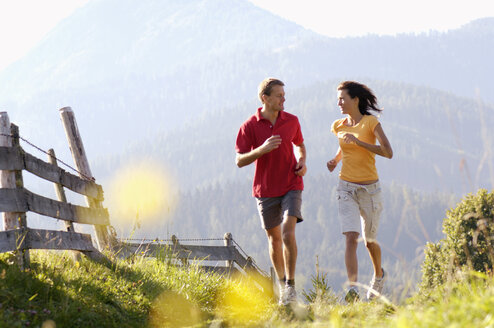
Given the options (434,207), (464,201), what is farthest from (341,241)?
(464,201)

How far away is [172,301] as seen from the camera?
611 centimetres

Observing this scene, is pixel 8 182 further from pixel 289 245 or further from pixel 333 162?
pixel 333 162

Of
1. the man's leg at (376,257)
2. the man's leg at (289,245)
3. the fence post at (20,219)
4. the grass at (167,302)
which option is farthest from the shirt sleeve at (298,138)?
the fence post at (20,219)

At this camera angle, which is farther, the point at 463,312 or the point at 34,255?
the point at 34,255

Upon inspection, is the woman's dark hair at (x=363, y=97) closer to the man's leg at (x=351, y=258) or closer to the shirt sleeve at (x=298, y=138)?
the shirt sleeve at (x=298, y=138)

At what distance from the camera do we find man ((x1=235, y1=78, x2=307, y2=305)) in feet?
20.9

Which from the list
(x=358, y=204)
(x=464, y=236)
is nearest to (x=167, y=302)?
(x=358, y=204)

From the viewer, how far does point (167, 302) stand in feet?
19.8

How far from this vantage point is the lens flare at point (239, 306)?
5.76m

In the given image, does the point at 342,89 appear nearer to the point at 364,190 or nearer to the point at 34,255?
the point at 364,190

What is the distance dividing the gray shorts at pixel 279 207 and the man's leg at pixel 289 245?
0.08 meters

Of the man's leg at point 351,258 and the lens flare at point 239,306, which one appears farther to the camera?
the man's leg at point 351,258

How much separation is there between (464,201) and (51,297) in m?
12.4

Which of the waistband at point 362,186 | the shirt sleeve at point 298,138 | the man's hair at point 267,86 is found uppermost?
the man's hair at point 267,86
